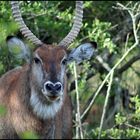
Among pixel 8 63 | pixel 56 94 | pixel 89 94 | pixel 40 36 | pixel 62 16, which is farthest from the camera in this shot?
pixel 89 94

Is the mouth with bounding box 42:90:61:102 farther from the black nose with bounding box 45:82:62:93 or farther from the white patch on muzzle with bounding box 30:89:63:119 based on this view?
the white patch on muzzle with bounding box 30:89:63:119

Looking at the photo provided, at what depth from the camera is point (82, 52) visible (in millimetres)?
9141

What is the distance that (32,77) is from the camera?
332 inches

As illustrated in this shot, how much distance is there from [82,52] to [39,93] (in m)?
Answer: 1.07

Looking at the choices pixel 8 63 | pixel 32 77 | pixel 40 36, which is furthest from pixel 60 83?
pixel 40 36

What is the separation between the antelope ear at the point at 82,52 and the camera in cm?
894

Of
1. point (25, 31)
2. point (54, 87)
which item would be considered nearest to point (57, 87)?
point (54, 87)

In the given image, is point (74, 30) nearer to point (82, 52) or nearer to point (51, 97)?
point (82, 52)

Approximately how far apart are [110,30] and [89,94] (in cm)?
132

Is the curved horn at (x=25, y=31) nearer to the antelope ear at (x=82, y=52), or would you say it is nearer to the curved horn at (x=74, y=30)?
the curved horn at (x=74, y=30)

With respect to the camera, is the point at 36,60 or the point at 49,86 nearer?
the point at 49,86

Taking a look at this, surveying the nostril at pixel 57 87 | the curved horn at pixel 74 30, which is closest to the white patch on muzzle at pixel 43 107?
the nostril at pixel 57 87

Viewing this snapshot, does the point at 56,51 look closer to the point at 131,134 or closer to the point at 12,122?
the point at 12,122

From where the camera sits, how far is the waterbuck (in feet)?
26.9
